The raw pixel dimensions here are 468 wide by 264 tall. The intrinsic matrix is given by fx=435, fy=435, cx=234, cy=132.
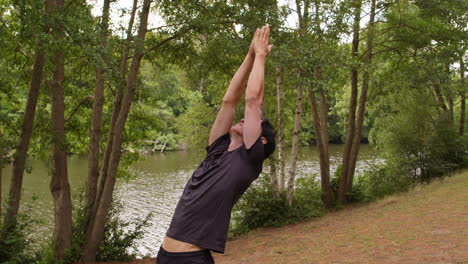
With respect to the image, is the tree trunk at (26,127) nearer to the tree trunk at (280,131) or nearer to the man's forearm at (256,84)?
the tree trunk at (280,131)

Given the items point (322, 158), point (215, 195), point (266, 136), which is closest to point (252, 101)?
point (266, 136)

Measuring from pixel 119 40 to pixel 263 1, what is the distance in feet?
12.0

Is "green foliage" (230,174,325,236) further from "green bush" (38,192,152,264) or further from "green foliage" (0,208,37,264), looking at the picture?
"green foliage" (0,208,37,264)

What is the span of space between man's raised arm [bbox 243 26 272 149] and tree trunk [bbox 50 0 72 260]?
353 inches

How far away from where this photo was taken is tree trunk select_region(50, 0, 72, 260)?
10.6m

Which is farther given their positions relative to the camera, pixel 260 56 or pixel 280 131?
pixel 280 131

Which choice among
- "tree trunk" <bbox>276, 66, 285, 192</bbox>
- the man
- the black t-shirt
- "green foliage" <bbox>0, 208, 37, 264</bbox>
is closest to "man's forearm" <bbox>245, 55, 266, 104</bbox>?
the man

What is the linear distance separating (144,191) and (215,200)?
883 inches

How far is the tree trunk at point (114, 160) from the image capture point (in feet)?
36.7

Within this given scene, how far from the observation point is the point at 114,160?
37.4 ft

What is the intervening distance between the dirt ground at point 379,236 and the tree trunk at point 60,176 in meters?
2.23

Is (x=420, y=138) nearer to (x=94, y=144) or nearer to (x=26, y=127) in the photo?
(x=94, y=144)

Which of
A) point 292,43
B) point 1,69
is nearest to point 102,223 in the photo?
point 1,69

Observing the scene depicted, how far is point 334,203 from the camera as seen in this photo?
59.5ft
